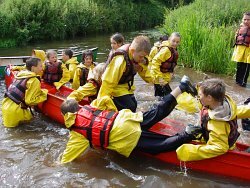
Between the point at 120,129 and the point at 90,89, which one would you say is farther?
the point at 90,89

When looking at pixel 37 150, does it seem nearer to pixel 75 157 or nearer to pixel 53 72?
pixel 75 157

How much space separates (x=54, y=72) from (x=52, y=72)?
0.13 feet

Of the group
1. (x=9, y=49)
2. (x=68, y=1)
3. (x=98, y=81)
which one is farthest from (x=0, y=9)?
(x=98, y=81)

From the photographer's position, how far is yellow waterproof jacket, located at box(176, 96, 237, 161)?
4207mm

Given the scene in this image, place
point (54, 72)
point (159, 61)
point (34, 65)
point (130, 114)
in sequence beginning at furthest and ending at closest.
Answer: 1. point (54, 72)
2. point (159, 61)
3. point (34, 65)
4. point (130, 114)

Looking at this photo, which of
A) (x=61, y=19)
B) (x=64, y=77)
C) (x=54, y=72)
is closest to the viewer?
(x=54, y=72)

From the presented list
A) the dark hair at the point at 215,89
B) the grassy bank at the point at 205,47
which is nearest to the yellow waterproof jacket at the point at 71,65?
the grassy bank at the point at 205,47

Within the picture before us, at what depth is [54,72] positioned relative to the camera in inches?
289

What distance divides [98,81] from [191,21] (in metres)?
5.26

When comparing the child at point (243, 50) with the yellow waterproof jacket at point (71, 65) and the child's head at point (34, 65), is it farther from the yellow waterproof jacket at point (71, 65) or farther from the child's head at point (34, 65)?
the child's head at point (34, 65)

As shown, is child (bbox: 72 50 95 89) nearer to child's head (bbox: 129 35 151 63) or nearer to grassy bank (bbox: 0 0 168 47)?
child's head (bbox: 129 35 151 63)

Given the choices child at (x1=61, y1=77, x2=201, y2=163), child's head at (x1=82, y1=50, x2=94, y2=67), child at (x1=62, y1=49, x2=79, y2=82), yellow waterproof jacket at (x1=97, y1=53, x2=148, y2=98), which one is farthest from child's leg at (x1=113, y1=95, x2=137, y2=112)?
child at (x1=62, y1=49, x2=79, y2=82)

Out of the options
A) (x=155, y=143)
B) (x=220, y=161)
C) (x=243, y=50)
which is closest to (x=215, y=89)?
(x=220, y=161)

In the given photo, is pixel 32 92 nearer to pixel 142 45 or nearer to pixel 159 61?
pixel 142 45
